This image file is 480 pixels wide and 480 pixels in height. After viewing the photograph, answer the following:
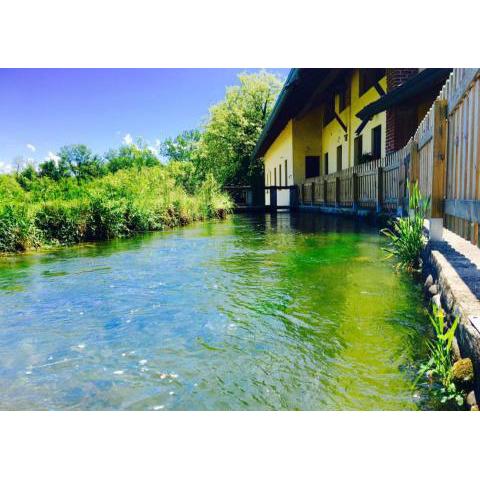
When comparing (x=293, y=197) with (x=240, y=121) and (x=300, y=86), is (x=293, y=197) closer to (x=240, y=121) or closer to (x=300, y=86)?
(x=300, y=86)

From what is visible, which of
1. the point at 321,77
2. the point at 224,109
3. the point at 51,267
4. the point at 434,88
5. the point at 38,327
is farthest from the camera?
the point at 224,109

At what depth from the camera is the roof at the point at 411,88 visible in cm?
852

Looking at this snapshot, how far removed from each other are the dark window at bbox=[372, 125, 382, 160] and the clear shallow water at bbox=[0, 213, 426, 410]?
8.72 metres

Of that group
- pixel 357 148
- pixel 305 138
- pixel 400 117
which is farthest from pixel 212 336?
pixel 305 138

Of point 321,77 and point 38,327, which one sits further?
point 321,77

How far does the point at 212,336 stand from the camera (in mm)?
2730

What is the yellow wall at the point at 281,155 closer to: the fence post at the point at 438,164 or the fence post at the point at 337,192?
the fence post at the point at 337,192

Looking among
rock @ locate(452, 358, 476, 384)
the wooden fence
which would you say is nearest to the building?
the wooden fence

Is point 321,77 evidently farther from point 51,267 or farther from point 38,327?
point 38,327

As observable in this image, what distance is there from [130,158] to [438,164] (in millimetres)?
43545

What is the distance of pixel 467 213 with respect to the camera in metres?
2.82

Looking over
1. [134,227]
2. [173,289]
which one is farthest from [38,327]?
[134,227]
